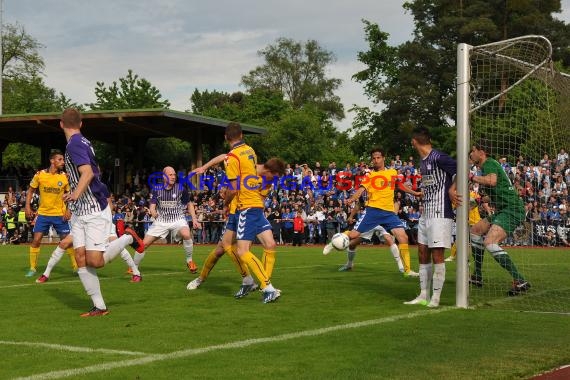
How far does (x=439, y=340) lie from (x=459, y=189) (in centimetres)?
298

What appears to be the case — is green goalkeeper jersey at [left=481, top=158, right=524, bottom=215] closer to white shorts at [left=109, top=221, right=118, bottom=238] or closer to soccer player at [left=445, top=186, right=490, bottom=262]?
soccer player at [left=445, top=186, right=490, bottom=262]

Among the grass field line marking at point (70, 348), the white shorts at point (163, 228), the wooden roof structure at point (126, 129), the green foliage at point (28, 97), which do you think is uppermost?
the green foliage at point (28, 97)

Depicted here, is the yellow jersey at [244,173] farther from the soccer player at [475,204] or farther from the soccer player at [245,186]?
the soccer player at [475,204]

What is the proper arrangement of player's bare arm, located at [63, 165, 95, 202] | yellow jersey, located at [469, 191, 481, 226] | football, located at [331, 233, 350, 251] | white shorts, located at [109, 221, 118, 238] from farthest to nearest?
yellow jersey, located at [469, 191, 481, 226]
football, located at [331, 233, 350, 251]
white shorts, located at [109, 221, 118, 238]
player's bare arm, located at [63, 165, 95, 202]

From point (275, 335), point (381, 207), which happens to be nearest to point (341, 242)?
point (381, 207)

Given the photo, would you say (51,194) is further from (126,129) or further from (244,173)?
(126,129)

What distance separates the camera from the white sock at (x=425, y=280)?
10.1m

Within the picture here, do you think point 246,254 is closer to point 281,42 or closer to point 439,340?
point 439,340

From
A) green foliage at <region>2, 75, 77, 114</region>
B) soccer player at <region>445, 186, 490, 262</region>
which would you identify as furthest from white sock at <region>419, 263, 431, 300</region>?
green foliage at <region>2, 75, 77, 114</region>

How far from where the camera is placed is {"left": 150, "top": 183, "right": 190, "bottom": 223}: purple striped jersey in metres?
15.4

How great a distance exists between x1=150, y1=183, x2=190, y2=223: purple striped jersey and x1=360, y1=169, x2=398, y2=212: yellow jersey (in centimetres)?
369

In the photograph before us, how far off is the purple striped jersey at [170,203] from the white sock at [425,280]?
6.56 meters

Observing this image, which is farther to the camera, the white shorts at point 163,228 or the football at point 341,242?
the white shorts at point 163,228

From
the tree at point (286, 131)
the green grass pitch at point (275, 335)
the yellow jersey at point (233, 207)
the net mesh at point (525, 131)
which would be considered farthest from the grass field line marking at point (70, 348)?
the tree at point (286, 131)
